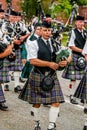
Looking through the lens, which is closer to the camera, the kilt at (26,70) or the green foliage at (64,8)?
the kilt at (26,70)

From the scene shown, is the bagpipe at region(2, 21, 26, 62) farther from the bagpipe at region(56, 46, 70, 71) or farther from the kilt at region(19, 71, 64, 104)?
the bagpipe at region(56, 46, 70, 71)

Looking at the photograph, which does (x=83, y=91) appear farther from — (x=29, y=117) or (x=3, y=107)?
(x=3, y=107)

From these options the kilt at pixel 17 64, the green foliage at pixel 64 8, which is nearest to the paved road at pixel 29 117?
the kilt at pixel 17 64

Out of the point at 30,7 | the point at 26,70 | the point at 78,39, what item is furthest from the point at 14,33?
the point at 30,7

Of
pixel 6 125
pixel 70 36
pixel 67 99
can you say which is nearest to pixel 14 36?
pixel 70 36

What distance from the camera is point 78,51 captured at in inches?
319

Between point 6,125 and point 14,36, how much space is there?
217 cm

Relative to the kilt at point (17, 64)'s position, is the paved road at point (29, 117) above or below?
below

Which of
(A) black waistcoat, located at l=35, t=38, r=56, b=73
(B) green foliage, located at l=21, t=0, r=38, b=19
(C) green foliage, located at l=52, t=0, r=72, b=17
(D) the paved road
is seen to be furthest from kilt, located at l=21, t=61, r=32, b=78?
(C) green foliage, located at l=52, t=0, r=72, b=17

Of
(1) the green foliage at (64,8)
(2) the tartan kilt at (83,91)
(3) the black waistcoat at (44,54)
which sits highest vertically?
(3) the black waistcoat at (44,54)

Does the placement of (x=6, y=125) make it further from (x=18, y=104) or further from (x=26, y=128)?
(x=18, y=104)

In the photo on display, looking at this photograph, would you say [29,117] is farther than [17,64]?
No

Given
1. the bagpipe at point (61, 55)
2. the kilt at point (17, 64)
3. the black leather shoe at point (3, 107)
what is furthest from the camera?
the kilt at point (17, 64)

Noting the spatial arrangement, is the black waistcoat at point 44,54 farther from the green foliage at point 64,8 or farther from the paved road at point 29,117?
the green foliage at point 64,8
